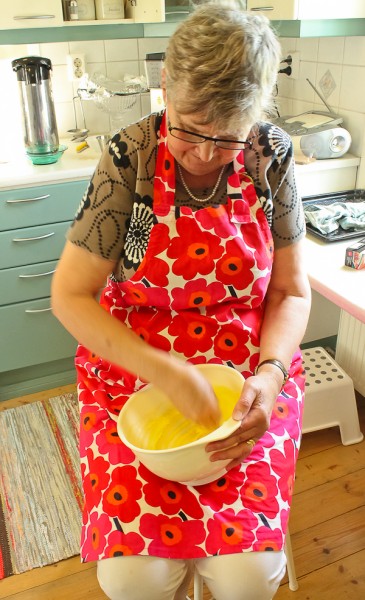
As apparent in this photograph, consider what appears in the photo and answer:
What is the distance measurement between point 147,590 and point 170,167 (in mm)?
756

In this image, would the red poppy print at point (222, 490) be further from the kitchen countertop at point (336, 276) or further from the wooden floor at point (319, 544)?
the wooden floor at point (319, 544)

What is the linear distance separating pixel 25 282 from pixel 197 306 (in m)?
1.12

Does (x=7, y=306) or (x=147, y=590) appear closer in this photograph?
A: (x=147, y=590)

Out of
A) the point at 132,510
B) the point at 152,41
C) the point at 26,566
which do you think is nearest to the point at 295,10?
the point at 152,41

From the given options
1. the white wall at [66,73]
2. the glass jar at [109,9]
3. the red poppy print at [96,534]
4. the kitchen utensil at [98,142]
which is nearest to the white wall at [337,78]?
the white wall at [66,73]

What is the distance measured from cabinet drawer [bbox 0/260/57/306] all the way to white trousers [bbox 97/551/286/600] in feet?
4.18

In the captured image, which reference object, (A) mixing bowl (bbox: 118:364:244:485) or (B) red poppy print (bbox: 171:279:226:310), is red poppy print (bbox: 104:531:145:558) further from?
(B) red poppy print (bbox: 171:279:226:310)

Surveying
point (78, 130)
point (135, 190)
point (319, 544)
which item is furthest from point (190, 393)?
point (78, 130)

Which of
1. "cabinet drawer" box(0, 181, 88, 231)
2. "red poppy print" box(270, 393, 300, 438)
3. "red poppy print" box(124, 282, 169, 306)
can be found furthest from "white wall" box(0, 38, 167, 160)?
"red poppy print" box(270, 393, 300, 438)

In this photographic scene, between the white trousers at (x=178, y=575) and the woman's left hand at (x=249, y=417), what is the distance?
0.16 m

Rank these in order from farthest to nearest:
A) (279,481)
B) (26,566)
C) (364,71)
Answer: (364,71) → (26,566) → (279,481)

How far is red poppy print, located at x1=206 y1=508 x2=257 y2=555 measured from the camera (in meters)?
0.95

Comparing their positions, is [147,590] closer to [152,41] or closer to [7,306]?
[7,306]

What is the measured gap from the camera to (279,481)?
104cm
